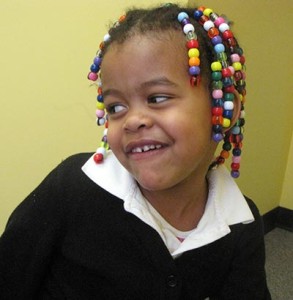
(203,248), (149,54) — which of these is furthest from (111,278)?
(149,54)

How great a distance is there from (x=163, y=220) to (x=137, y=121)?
244 mm

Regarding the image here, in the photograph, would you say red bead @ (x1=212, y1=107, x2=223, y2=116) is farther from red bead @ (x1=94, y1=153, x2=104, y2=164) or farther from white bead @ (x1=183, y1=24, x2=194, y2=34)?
red bead @ (x1=94, y1=153, x2=104, y2=164)

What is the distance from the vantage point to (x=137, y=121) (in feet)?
1.96

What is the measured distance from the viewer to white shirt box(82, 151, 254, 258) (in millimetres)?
724

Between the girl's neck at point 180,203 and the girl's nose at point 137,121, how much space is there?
7.4 inches


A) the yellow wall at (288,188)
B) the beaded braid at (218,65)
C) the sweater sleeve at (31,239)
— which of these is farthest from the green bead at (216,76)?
the yellow wall at (288,188)

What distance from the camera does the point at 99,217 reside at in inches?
29.0

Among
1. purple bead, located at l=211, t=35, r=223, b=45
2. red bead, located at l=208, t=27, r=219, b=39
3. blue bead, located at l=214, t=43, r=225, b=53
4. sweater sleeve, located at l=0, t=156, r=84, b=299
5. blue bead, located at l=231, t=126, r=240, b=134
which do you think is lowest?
sweater sleeve, located at l=0, t=156, r=84, b=299

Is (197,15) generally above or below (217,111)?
above

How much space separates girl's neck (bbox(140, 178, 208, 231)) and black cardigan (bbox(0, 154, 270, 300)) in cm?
6

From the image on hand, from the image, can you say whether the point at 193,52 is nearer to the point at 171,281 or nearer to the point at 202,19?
the point at 202,19

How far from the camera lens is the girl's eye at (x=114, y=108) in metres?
0.64

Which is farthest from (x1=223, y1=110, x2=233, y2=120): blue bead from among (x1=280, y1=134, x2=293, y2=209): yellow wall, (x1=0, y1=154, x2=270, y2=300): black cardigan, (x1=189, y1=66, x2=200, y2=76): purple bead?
(x1=280, y1=134, x2=293, y2=209): yellow wall

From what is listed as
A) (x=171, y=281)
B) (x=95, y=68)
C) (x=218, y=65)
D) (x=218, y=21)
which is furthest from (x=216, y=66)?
A: (x=171, y=281)
